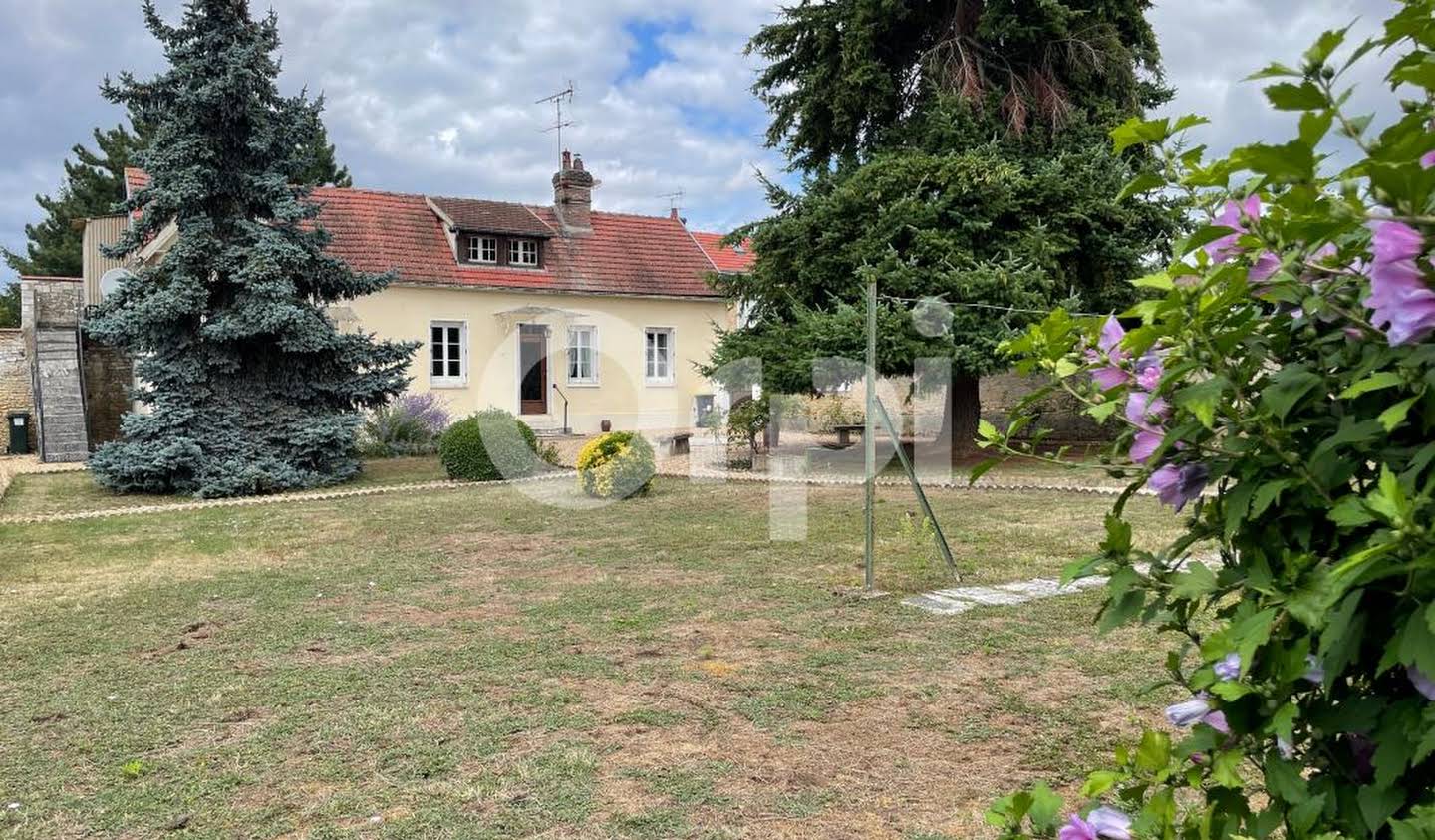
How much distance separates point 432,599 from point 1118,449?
531 centimetres

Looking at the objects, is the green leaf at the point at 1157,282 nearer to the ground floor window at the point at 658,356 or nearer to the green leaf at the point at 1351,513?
the green leaf at the point at 1351,513

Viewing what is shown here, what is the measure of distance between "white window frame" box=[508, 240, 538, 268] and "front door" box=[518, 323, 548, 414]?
1.46 meters

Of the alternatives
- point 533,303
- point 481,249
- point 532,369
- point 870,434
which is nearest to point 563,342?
point 532,369

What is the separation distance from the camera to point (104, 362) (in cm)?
1797

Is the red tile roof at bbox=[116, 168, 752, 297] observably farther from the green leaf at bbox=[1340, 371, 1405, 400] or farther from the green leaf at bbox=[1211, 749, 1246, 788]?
the green leaf at bbox=[1340, 371, 1405, 400]

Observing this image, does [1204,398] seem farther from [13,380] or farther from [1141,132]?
[13,380]

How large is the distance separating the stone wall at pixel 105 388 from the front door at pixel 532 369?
7224 mm

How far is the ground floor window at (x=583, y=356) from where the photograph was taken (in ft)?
68.7

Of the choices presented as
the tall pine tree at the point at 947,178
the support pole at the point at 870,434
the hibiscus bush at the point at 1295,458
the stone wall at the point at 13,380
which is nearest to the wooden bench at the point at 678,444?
the tall pine tree at the point at 947,178

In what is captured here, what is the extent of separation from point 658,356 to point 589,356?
1.71m

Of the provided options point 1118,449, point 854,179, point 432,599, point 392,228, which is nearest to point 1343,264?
point 1118,449

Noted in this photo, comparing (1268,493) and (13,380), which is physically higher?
(13,380)

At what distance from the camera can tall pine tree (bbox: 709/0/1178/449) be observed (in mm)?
12375

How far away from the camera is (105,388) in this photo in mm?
17969
